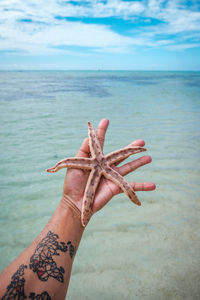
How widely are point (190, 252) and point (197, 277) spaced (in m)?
0.43

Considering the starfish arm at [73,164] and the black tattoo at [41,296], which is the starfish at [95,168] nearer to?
the starfish arm at [73,164]

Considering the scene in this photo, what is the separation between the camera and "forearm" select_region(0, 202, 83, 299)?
2.19m

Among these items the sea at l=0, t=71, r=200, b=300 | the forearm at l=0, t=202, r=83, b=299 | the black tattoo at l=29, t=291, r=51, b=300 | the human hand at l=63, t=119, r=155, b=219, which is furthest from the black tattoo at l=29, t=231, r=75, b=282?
the sea at l=0, t=71, r=200, b=300

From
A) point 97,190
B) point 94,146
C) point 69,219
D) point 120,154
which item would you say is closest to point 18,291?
point 69,219

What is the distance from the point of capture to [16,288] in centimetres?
214

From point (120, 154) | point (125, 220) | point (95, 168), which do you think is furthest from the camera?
point (125, 220)

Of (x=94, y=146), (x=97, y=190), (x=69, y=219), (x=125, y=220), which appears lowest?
(x=125, y=220)

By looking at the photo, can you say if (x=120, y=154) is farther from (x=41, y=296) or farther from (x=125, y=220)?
(x=41, y=296)

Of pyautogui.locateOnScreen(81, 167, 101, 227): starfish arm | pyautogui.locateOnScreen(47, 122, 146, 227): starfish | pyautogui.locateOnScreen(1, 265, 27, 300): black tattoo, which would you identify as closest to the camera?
pyautogui.locateOnScreen(1, 265, 27, 300): black tattoo

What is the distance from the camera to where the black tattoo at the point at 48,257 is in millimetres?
2324

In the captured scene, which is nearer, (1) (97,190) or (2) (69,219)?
(2) (69,219)

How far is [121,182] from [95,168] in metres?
0.47

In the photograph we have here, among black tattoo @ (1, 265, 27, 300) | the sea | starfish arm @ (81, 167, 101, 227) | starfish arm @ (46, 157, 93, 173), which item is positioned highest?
starfish arm @ (46, 157, 93, 173)

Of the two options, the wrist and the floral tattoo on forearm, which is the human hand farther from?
the floral tattoo on forearm
